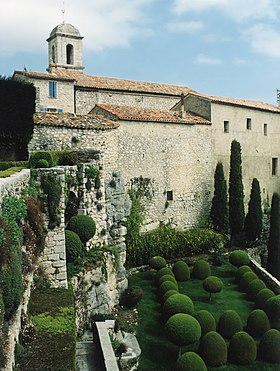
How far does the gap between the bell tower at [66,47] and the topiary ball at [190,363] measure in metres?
30.6

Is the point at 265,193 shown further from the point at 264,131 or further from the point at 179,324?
the point at 179,324

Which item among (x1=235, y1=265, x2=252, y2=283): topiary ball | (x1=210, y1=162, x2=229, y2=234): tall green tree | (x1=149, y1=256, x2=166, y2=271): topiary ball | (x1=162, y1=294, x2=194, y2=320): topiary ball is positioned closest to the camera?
(x1=162, y1=294, x2=194, y2=320): topiary ball

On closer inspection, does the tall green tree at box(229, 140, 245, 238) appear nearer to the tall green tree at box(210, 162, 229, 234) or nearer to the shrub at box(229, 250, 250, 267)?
the tall green tree at box(210, 162, 229, 234)

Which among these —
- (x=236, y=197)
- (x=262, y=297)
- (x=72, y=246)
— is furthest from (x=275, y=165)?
(x=72, y=246)

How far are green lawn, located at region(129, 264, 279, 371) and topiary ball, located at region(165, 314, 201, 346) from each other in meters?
0.74

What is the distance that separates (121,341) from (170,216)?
11686mm

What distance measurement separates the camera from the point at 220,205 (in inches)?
1056

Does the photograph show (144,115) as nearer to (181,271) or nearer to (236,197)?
(236,197)

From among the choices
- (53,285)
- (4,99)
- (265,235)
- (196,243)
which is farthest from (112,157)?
(265,235)

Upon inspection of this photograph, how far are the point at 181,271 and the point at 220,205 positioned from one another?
→ 253 inches

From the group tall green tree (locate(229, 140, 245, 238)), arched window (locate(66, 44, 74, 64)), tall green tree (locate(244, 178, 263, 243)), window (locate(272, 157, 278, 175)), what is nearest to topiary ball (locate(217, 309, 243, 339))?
tall green tree (locate(229, 140, 245, 238))

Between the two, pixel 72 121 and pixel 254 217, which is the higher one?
pixel 72 121

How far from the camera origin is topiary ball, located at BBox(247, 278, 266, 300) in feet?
66.0

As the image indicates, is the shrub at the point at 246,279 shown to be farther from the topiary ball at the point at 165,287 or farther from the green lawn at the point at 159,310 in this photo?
the topiary ball at the point at 165,287
